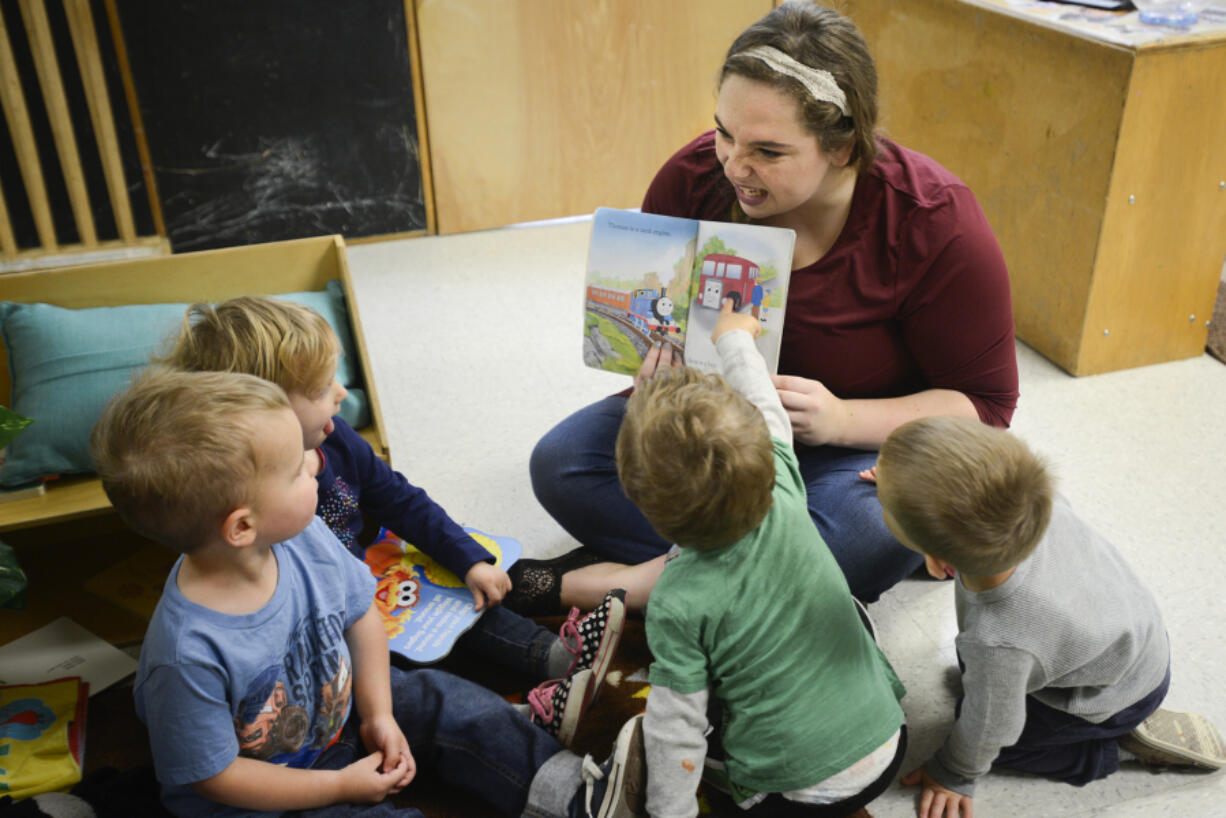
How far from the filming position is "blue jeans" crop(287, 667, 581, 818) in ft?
4.26

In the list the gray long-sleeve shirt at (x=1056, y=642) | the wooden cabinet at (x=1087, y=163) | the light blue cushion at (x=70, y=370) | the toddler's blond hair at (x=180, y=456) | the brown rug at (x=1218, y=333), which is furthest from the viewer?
the brown rug at (x=1218, y=333)

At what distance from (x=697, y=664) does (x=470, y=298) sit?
1.81 meters

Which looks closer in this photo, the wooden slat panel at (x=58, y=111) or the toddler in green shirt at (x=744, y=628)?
the toddler in green shirt at (x=744, y=628)

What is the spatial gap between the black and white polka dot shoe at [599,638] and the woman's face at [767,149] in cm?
60

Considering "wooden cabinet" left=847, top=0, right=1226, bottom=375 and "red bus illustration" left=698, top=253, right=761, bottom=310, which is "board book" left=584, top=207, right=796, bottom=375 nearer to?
"red bus illustration" left=698, top=253, right=761, bottom=310

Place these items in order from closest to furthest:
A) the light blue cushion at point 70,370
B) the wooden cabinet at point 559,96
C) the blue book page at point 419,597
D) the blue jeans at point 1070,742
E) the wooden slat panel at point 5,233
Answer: the blue jeans at point 1070,742, the blue book page at point 419,597, the light blue cushion at point 70,370, the wooden slat panel at point 5,233, the wooden cabinet at point 559,96

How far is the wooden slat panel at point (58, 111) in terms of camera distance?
2.41 meters

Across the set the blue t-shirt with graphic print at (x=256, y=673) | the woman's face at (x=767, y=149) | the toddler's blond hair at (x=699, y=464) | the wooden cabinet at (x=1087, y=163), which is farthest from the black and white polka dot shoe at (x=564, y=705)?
the wooden cabinet at (x=1087, y=163)

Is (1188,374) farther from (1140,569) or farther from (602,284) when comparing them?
(602,284)

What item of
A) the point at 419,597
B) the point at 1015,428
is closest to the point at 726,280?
the point at 419,597

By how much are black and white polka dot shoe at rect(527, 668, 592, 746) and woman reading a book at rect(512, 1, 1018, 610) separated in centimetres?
25

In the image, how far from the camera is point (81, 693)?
151cm

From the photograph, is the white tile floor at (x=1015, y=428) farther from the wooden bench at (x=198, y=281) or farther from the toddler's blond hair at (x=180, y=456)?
the toddler's blond hair at (x=180, y=456)

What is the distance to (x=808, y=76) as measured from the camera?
1.36 meters
